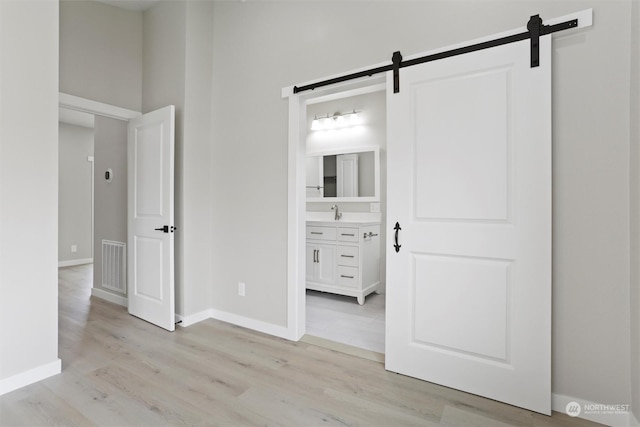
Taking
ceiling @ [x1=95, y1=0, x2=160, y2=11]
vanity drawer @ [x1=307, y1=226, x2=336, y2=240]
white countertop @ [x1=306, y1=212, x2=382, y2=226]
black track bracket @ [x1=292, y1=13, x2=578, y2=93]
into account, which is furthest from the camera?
white countertop @ [x1=306, y1=212, x2=382, y2=226]

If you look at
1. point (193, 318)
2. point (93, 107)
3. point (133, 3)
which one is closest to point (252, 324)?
point (193, 318)

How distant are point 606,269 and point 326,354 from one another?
1.78 metres

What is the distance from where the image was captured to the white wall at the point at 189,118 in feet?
10.1

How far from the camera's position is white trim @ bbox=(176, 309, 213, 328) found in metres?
3.04

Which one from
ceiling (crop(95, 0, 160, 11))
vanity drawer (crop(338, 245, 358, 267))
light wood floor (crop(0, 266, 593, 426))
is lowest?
light wood floor (crop(0, 266, 593, 426))

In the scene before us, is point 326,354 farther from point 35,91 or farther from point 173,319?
point 35,91

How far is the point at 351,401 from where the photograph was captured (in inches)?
74.4

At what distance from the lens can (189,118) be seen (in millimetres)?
3092

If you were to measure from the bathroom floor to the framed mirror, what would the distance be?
1285 millimetres

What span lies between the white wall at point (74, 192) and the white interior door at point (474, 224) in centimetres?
624

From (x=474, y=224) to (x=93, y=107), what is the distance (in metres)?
3.33

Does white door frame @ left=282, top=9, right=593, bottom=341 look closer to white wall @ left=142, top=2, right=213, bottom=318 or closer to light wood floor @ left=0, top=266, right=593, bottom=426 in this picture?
light wood floor @ left=0, top=266, right=593, bottom=426

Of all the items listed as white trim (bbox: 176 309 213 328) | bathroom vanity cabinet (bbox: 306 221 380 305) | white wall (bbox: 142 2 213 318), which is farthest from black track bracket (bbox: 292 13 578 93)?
white trim (bbox: 176 309 213 328)

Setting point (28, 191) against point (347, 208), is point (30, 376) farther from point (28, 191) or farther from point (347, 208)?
point (347, 208)
